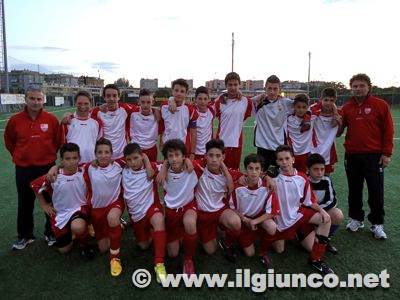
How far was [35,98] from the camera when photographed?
401cm

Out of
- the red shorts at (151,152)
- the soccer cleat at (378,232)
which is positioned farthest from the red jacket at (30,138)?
the soccer cleat at (378,232)

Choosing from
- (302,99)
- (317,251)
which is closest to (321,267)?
(317,251)

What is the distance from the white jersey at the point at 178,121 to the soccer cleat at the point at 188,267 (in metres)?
1.75

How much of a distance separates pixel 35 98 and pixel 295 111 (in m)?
3.07

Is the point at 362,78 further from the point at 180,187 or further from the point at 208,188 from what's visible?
the point at 180,187

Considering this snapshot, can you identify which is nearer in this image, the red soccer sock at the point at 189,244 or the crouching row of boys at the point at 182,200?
the red soccer sock at the point at 189,244

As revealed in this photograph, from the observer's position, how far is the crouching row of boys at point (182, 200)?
3718mm

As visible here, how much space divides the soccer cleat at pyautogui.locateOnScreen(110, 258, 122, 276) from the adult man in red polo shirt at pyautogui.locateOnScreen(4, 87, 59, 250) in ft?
3.32

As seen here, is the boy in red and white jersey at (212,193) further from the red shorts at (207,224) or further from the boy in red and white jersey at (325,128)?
the boy in red and white jersey at (325,128)

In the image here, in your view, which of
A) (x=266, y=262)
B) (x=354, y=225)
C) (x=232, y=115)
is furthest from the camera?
(x=232, y=115)

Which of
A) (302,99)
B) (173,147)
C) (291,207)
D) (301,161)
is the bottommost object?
(291,207)

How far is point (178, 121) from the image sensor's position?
4.82 meters

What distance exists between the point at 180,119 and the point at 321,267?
8.01 ft

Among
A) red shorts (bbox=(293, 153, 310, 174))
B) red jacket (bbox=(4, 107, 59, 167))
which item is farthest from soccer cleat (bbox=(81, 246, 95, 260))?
red shorts (bbox=(293, 153, 310, 174))
